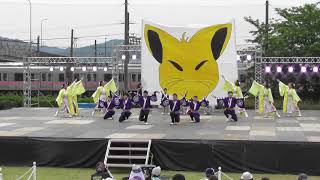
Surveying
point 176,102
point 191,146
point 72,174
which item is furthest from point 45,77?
point 191,146

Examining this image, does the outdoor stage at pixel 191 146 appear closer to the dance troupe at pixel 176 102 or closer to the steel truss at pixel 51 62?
the dance troupe at pixel 176 102

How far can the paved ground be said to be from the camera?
61.7 ft

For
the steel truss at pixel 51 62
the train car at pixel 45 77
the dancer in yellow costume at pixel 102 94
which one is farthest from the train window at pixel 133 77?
the dancer in yellow costume at pixel 102 94

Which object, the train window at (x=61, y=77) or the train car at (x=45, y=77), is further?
the train window at (x=61, y=77)

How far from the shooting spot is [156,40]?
29.1 meters

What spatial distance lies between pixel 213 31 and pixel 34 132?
12.1 m

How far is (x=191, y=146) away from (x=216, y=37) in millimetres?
13368

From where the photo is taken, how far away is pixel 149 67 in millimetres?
29219

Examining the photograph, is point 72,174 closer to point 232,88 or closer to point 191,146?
point 191,146

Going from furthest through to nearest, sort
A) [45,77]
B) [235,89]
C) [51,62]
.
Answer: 1. [45,77]
2. [51,62]
3. [235,89]

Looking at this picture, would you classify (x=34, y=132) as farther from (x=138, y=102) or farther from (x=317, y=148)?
(x=317, y=148)

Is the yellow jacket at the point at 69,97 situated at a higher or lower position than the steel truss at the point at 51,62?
lower

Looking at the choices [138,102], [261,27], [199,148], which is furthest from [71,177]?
[261,27]

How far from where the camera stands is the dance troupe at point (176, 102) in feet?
77.2
